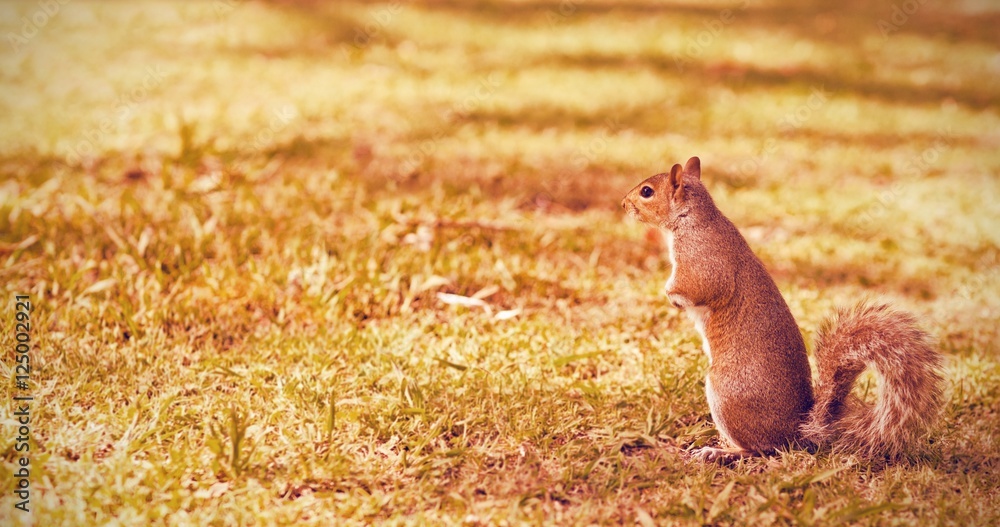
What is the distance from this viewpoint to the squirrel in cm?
229

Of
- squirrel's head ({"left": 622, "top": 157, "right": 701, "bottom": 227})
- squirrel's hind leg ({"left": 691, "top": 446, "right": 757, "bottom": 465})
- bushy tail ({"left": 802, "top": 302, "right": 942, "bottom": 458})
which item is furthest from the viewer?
squirrel's head ({"left": 622, "top": 157, "right": 701, "bottom": 227})

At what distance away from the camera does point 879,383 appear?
2324 millimetres

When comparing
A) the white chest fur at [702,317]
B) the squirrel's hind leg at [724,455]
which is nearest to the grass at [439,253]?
the squirrel's hind leg at [724,455]

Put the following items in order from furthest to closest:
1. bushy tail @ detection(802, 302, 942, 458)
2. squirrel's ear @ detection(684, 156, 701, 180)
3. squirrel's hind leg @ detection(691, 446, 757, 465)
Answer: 1. squirrel's ear @ detection(684, 156, 701, 180)
2. squirrel's hind leg @ detection(691, 446, 757, 465)
3. bushy tail @ detection(802, 302, 942, 458)

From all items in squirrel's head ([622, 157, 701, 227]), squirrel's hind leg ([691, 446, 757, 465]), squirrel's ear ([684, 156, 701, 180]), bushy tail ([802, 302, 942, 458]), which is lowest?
squirrel's hind leg ([691, 446, 757, 465])

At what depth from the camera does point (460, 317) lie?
3281mm

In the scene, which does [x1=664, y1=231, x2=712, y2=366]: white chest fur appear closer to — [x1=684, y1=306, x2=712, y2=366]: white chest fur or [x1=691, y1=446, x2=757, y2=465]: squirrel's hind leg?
[x1=684, y1=306, x2=712, y2=366]: white chest fur

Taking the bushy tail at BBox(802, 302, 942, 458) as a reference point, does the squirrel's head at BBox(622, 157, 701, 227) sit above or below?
above

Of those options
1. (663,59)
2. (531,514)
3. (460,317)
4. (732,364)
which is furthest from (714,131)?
(531,514)

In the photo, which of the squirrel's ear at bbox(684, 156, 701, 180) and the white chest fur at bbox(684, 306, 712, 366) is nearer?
the white chest fur at bbox(684, 306, 712, 366)

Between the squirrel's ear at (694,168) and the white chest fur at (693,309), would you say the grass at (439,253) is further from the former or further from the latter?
the squirrel's ear at (694,168)

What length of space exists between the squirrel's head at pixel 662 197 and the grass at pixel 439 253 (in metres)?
0.60

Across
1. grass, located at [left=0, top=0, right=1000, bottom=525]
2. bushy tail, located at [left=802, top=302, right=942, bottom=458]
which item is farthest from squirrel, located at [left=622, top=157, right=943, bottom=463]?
grass, located at [left=0, top=0, right=1000, bottom=525]

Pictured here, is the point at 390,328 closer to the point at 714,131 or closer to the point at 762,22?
the point at 714,131
